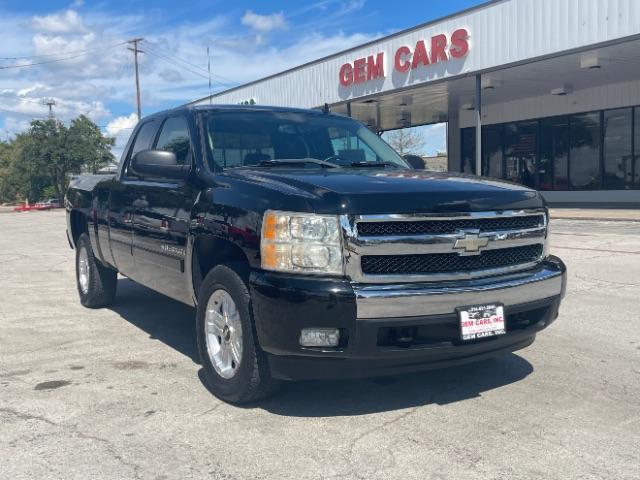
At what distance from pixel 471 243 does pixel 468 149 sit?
86.8ft

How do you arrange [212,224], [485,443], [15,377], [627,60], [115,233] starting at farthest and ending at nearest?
1. [627,60]
2. [115,233]
3. [15,377]
4. [212,224]
5. [485,443]

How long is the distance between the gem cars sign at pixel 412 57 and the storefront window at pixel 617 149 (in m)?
7.55

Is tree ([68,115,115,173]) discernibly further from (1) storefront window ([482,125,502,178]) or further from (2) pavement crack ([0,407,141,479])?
(2) pavement crack ([0,407,141,479])

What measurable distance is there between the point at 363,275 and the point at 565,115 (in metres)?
23.2

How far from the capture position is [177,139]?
5203mm

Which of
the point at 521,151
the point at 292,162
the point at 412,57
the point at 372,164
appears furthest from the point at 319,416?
the point at 521,151

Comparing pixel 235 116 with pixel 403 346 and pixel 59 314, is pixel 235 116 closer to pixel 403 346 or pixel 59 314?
pixel 403 346

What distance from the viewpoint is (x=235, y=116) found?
16.7 feet

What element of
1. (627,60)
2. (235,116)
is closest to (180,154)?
(235,116)

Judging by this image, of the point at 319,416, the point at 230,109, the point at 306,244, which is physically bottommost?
the point at 319,416

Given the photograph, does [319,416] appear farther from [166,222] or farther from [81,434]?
[166,222]

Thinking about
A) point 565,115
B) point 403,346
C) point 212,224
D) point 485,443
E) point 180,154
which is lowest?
point 485,443

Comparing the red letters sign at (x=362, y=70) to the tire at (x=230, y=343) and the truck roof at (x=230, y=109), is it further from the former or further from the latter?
the tire at (x=230, y=343)

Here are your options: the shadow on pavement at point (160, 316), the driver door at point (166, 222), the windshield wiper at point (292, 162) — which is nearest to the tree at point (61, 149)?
the shadow on pavement at point (160, 316)
